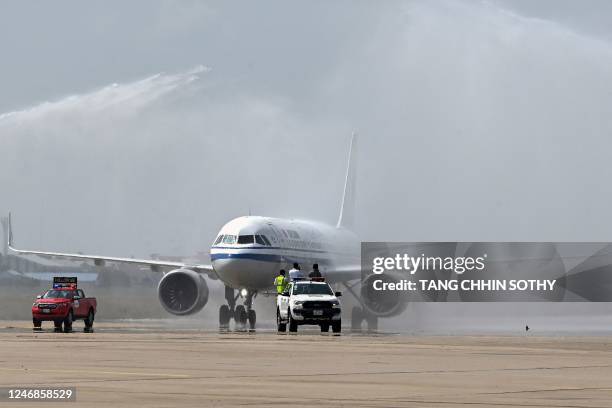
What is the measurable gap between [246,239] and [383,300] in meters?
6.80

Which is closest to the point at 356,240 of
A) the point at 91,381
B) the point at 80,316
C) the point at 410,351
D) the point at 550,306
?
the point at 550,306

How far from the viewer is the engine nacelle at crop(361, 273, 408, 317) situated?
6475 cm

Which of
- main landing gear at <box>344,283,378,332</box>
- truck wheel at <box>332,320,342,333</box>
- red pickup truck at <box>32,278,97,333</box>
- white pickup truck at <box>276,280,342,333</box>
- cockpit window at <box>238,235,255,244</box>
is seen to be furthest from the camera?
main landing gear at <box>344,283,378,332</box>

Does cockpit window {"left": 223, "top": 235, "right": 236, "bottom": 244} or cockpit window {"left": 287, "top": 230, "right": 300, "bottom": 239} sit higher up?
cockpit window {"left": 287, "top": 230, "right": 300, "bottom": 239}

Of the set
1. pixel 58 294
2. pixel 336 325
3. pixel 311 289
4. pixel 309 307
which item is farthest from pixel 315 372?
pixel 58 294

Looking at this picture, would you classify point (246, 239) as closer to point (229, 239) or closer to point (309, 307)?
point (229, 239)

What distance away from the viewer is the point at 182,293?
68750 millimetres

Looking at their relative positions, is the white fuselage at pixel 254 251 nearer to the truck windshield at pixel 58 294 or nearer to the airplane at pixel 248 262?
the airplane at pixel 248 262

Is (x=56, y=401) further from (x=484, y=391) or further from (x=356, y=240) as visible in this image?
(x=356, y=240)

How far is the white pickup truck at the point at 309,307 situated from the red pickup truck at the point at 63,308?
7.21m

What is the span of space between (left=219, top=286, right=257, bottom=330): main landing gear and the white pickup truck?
9186 mm
